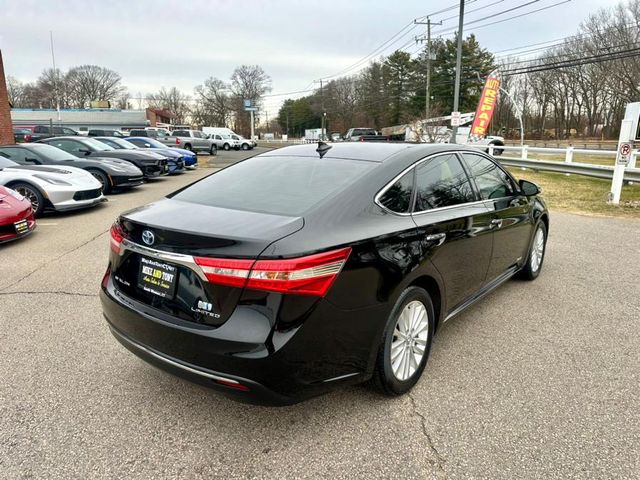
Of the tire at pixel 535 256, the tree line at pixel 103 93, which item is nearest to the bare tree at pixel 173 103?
the tree line at pixel 103 93

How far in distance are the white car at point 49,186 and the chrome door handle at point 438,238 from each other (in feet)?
25.4

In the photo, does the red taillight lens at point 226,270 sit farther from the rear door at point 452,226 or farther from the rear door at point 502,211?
the rear door at point 502,211

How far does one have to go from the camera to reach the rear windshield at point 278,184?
258 cm

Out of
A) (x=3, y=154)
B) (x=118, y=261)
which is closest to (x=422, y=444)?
(x=118, y=261)

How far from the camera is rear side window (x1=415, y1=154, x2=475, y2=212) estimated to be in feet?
9.74

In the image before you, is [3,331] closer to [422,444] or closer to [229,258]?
[229,258]

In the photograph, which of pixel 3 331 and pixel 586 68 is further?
pixel 586 68

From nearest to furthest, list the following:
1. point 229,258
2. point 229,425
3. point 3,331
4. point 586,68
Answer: point 229,258 → point 229,425 → point 3,331 → point 586,68

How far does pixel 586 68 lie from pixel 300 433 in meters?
63.0

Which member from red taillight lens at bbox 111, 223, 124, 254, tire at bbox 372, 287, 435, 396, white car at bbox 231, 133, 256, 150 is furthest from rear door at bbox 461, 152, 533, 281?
white car at bbox 231, 133, 256, 150

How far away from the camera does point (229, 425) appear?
2.46m

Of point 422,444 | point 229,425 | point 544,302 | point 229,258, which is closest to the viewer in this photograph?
point 229,258

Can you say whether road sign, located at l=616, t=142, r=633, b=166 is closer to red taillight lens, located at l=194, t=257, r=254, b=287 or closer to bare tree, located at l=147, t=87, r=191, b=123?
red taillight lens, located at l=194, t=257, r=254, b=287

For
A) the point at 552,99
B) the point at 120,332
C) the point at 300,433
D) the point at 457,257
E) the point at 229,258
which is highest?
the point at 552,99
